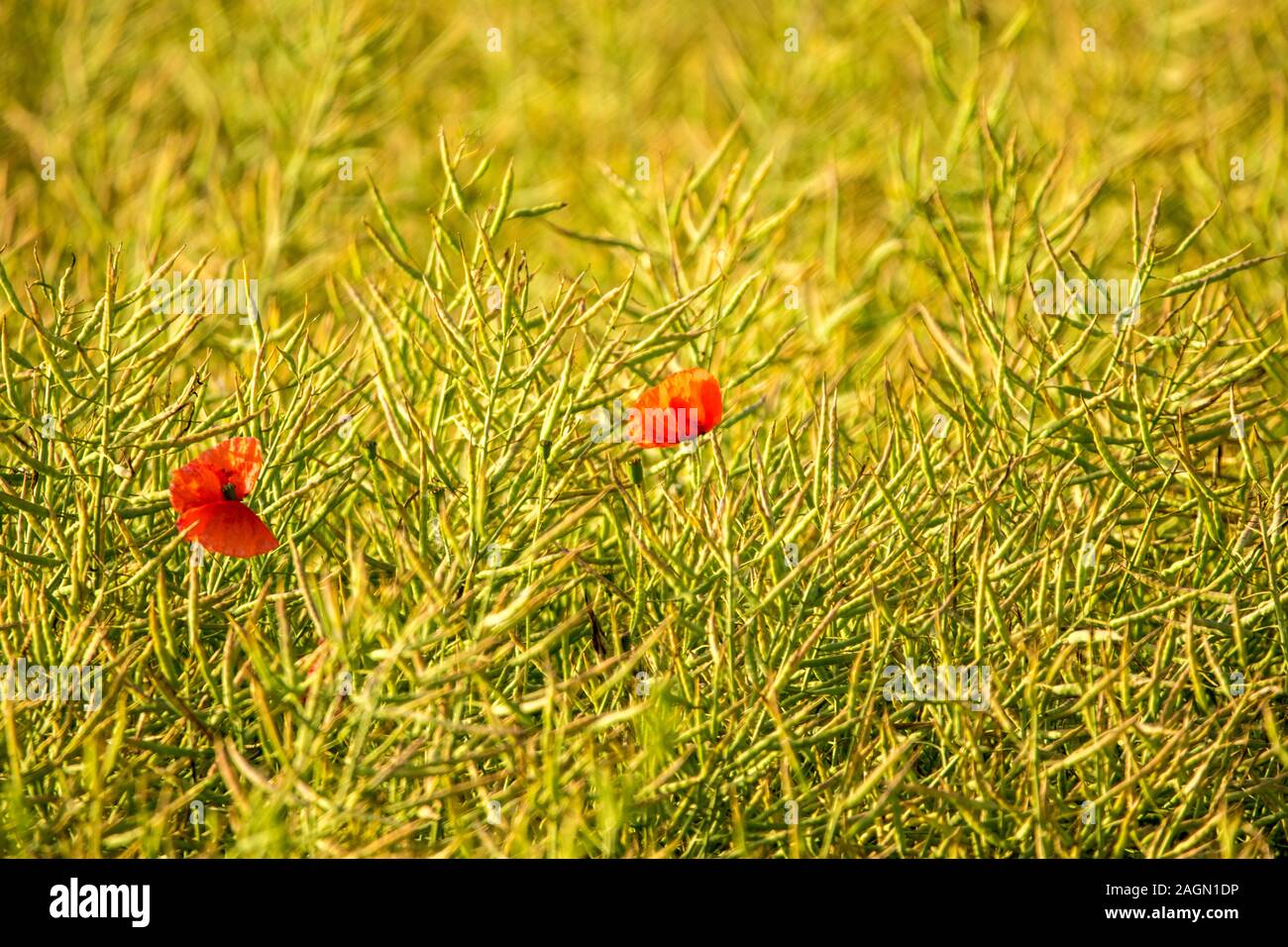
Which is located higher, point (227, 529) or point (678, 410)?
point (678, 410)

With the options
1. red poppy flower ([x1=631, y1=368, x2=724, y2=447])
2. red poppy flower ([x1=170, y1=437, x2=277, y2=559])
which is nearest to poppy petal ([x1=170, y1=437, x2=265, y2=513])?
red poppy flower ([x1=170, y1=437, x2=277, y2=559])

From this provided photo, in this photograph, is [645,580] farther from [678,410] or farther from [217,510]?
[217,510]

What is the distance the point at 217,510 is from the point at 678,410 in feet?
1.84

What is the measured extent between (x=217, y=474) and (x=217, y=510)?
5cm

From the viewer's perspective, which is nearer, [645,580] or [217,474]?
[217,474]

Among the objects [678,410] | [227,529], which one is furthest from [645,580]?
[227,529]

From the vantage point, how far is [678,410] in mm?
1765

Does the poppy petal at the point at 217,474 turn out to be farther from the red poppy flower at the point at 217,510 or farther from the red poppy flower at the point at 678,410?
the red poppy flower at the point at 678,410

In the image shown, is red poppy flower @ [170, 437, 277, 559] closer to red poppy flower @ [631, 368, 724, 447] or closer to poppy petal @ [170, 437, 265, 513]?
poppy petal @ [170, 437, 265, 513]

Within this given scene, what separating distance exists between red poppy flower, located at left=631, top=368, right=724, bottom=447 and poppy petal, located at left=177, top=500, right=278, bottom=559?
18.5 inches

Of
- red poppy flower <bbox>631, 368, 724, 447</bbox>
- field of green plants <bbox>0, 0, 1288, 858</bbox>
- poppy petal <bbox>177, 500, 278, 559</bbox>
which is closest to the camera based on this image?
field of green plants <bbox>0, 0, 1288, 858</bbox>

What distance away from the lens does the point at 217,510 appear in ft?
5.47

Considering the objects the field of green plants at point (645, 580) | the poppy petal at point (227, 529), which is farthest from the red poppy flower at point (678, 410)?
the poppy petal at point (227, 529)

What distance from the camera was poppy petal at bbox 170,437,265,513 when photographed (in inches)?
65.5
